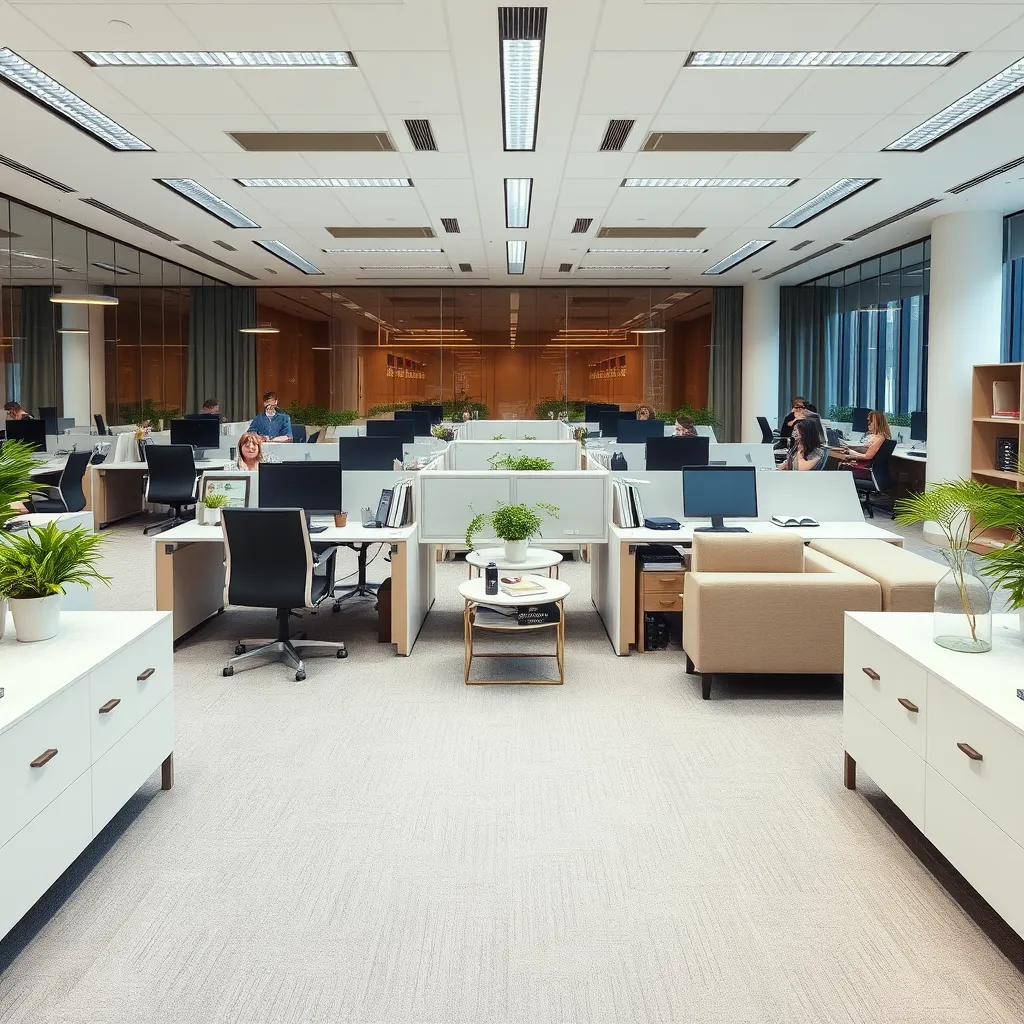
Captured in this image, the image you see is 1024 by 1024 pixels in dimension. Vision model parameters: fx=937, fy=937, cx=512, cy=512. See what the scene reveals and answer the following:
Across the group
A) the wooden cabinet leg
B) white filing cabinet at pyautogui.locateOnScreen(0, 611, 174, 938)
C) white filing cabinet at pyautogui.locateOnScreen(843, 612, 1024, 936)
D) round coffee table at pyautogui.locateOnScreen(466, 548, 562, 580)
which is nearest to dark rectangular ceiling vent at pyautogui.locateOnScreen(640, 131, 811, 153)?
round coffee table at pyautogui.locateOnScreen(466, 548, 562, 580)

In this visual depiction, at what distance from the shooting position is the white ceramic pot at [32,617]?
313 centimetres

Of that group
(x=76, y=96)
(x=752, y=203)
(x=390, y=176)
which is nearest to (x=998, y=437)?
(x=752, y=203)

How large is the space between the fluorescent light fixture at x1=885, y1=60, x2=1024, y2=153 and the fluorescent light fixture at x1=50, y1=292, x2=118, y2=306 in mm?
8651

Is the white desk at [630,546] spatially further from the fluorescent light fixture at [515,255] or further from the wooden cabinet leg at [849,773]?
the fluorescent light fixture at [515,255]

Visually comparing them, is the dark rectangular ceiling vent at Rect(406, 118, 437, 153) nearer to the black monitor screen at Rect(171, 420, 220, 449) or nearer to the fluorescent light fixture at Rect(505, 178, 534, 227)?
the fluorescent light fixture at Rect(505, 178, 534, 227)

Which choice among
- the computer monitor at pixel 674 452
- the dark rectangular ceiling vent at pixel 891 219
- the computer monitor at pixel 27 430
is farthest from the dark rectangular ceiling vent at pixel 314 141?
the dark rectangular ceiling vent at pixel 891 219

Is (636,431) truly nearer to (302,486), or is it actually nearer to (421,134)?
(421,134)

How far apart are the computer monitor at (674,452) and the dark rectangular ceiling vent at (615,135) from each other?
99.0 inches

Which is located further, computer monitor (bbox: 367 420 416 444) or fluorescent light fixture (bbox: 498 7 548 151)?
computer monitor (bbox: 367 420 416 444)

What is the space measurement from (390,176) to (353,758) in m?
6.03

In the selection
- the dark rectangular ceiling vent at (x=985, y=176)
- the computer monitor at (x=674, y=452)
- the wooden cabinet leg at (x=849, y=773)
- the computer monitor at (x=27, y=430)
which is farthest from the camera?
the computer monitor at (x=27, y=430)

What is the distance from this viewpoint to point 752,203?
966cm

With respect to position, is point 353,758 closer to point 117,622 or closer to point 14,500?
point 117,622

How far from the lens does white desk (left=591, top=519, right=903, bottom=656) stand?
18.5ft
